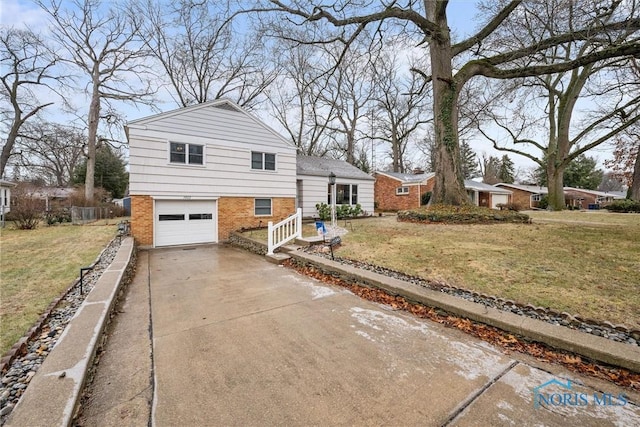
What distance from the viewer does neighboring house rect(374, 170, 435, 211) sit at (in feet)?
72.8

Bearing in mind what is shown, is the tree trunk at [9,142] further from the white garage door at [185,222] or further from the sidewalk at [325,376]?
the sidewalk at [325,376]

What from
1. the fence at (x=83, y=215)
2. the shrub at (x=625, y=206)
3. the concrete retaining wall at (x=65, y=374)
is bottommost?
the concrete retaining wall at (x=65, y=374)

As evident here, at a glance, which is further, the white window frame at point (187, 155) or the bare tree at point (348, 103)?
the bare tree at point (348, 103)

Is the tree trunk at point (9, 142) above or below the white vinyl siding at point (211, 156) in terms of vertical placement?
above

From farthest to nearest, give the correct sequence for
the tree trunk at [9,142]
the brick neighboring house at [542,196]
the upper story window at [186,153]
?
the brick neighboring house at [542,196]
the tree trunk at [9,142]
the upper story window at [186,153]

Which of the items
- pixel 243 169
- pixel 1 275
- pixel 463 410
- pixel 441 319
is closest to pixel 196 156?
pixel 243 169

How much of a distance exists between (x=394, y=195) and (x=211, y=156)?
1690 centimetres

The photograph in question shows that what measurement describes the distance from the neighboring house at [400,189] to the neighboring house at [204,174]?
12934 millimetres

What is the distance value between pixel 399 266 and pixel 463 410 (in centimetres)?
357

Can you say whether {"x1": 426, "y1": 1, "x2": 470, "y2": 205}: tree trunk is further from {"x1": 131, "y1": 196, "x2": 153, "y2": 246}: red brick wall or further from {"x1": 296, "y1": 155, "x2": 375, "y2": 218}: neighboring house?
{"x1": 131, "y1": 196, "x2": 153, "y2": 246}: red brick wall

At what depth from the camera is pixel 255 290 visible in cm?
489

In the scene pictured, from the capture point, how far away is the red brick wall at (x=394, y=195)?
22.3 m

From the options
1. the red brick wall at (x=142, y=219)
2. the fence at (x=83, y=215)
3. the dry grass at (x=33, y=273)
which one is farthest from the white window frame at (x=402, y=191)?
the fence at (x=83, y=215)

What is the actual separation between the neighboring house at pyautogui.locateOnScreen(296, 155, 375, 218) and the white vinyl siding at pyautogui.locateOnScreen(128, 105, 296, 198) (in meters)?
1.89
